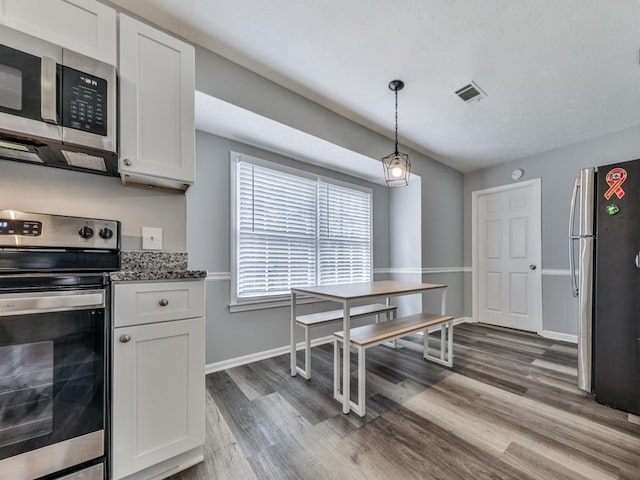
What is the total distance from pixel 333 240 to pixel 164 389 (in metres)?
2.58

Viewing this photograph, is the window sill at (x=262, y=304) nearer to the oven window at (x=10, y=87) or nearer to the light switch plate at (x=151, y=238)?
the light switch plate at (x=151, y=238)

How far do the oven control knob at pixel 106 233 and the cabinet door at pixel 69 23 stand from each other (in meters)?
0.80

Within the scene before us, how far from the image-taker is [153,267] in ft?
5.02

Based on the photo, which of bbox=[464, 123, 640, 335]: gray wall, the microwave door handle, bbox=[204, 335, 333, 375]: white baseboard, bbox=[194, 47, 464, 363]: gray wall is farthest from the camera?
bbox=[464, 123, 640, 335]: gray wall

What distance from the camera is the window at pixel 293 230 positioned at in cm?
282

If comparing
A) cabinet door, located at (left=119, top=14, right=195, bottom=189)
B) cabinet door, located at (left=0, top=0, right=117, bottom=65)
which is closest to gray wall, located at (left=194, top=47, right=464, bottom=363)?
cabinet door, located at (left=119, top=14, right=195, bottom=189)

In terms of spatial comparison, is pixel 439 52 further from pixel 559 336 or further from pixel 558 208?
pixel 559 336

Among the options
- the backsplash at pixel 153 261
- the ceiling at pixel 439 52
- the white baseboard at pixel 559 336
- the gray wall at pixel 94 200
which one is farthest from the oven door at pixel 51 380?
the white baseboard at pixel 559 336

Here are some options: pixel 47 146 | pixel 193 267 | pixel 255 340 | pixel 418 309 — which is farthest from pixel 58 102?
pixel 418 309

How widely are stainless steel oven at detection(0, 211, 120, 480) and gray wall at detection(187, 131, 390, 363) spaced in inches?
52.5

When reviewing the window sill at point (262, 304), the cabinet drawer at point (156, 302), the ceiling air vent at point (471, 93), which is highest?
the ceiling air vent at point (471, 93)

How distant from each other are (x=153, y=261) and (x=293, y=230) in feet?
5.85

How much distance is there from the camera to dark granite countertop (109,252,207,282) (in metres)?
1.23

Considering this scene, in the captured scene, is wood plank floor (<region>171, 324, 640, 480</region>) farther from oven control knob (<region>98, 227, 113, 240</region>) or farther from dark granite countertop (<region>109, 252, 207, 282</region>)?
oven control knob (<region>98, 227, 113, 240</region>)
